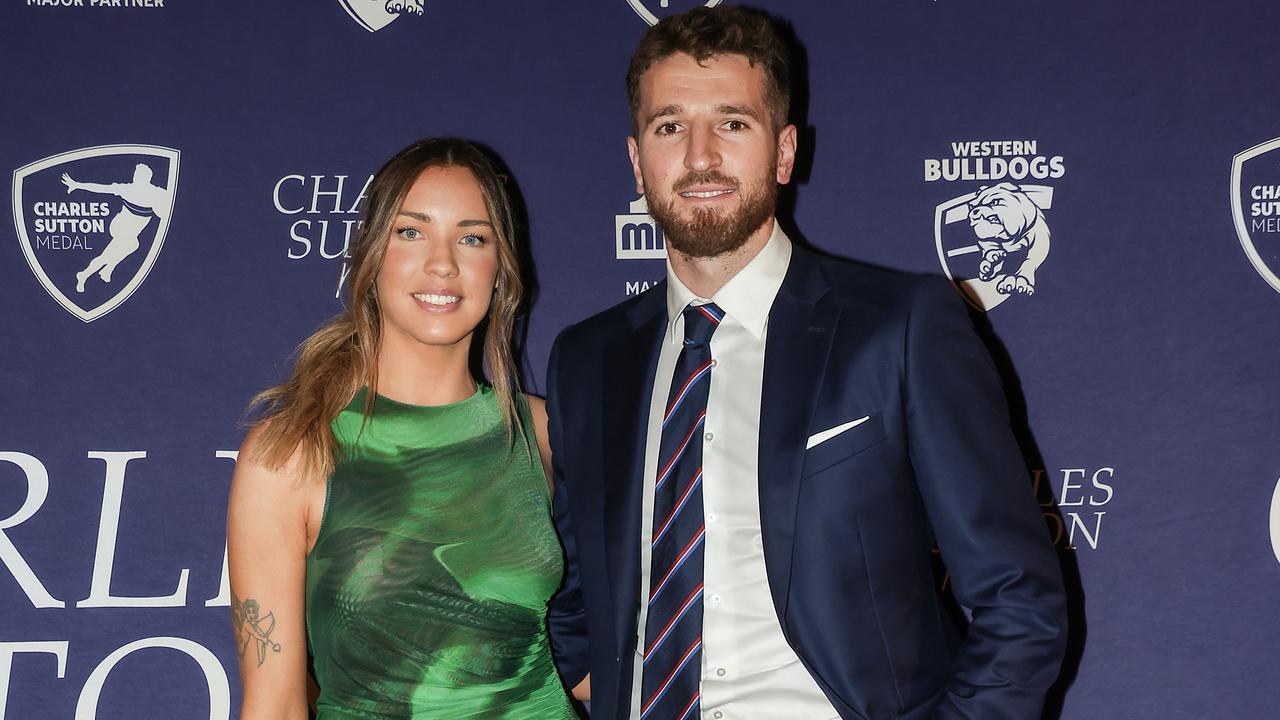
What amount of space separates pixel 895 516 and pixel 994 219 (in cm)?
126

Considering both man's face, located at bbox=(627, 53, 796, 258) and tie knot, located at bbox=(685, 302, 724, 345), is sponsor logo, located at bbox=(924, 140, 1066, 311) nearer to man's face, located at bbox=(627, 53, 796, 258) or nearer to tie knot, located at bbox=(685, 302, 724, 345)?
man's face, located at bbox=(627, 53, 796, 258)

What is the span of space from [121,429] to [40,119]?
0.79 metres

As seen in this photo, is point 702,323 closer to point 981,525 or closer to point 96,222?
point 981,525

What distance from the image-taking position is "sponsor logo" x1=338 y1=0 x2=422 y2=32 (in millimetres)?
2615

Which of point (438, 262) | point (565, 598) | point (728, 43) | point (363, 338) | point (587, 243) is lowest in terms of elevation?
point (565, 598)

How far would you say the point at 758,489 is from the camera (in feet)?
5.27

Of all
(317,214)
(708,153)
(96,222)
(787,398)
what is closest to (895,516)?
(787,398)

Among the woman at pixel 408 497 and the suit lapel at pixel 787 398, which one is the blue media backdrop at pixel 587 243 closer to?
the woman at pixel 408 497

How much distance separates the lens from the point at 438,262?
200 cm

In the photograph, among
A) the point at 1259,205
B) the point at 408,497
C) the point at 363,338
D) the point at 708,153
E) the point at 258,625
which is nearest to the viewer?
the point at 708,153

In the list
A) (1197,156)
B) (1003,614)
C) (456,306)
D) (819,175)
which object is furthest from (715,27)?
(1197,156)

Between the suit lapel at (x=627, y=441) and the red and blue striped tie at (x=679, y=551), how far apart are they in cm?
5

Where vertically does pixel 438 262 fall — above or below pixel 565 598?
above

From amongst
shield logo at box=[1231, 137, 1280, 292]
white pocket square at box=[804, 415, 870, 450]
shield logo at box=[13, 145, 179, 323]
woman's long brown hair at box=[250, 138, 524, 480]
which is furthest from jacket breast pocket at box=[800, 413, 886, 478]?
shield logo at box=[13, 145, 179, 323]
